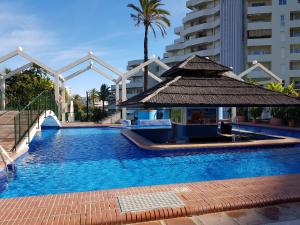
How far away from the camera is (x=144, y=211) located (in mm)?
5254

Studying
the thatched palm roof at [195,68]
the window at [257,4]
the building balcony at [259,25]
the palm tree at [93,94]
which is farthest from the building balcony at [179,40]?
the thatched palm roof at [195,68]

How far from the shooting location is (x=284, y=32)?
5138cm

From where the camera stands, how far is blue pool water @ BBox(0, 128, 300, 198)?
29.5 feet

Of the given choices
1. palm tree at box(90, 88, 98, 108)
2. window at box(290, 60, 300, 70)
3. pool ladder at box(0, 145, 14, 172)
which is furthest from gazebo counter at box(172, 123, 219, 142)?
palm tree at box(90, 88, 98, 108)

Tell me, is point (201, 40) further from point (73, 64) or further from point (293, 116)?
point (293, 116)

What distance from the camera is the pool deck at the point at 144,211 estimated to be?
5078 millimetres

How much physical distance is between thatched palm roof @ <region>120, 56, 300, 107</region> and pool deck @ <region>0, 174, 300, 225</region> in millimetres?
7482

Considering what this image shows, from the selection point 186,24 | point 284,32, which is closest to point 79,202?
point 284,32

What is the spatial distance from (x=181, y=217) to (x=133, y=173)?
519 cm

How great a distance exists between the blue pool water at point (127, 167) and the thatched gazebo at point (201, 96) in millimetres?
2581

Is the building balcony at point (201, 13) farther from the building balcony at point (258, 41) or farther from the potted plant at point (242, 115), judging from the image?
the potted plant at point (242, 115)

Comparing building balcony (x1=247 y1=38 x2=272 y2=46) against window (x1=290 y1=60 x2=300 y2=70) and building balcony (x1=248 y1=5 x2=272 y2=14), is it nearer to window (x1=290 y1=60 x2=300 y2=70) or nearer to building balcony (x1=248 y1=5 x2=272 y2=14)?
building balcony (x1=248 y1=5 x2=272 y2=14)

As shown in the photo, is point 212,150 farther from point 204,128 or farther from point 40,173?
point 40,173

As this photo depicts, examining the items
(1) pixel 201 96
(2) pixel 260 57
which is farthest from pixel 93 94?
(1) pixel 201 96
